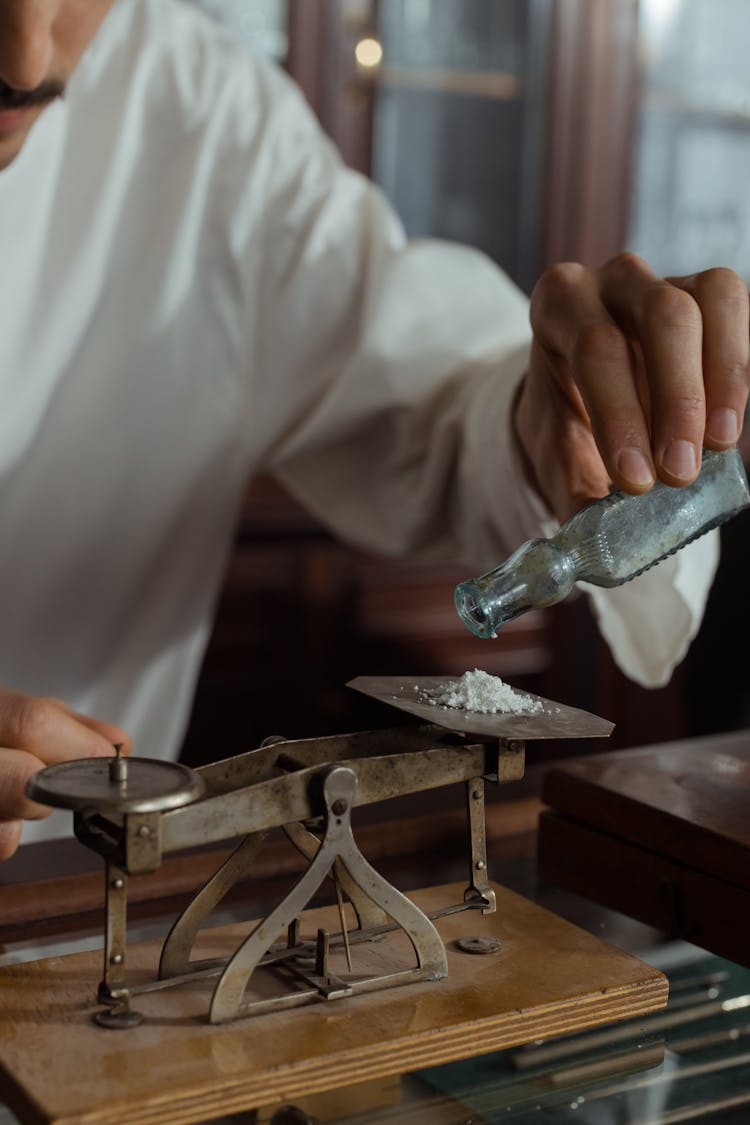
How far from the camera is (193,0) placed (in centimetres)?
216

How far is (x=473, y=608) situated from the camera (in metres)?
0.73

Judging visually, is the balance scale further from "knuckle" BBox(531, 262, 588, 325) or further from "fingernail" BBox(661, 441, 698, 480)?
"knuckle" BBox(531, 262, 588, 325)

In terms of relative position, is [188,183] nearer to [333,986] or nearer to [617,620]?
[617,620]

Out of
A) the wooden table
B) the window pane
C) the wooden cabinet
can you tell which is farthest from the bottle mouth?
the window pane

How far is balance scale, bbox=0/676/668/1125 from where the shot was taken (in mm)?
607

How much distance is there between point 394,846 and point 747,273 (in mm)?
2266

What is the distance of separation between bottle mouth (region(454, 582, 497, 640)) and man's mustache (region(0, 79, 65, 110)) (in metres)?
0.52

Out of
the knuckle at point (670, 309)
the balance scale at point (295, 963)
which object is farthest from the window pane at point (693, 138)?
the balance scale at point (295, 963)

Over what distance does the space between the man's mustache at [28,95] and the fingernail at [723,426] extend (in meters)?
0.54

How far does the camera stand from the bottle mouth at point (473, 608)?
0.73 metres

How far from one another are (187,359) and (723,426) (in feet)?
2.55

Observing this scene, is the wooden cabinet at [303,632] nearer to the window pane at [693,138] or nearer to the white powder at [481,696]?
the window pane at [693,138]

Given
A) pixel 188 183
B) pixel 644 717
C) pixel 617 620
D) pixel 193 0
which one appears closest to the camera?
pixel 617 620

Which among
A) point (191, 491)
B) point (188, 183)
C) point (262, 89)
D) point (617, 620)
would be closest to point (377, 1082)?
point (617, 620)
